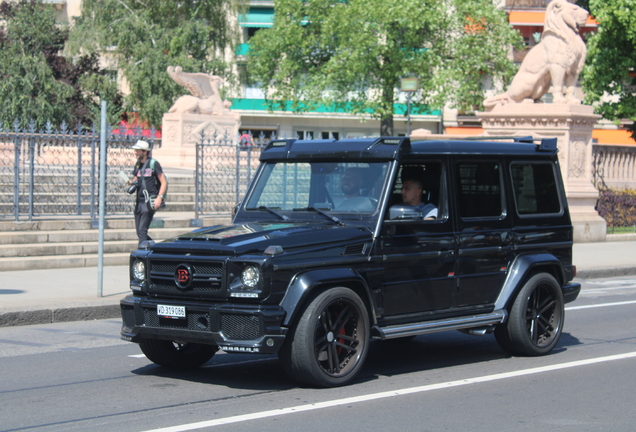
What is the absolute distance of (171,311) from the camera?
21.7ft

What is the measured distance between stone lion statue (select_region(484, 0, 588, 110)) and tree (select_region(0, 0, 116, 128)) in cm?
3128

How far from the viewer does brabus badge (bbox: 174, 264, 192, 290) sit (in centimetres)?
656

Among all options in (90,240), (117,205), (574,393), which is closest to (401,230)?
(574,393)

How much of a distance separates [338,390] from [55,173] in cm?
1128

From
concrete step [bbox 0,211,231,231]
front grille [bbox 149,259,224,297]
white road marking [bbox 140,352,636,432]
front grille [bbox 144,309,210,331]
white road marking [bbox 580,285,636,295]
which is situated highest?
front grille [bbox 149,259,224,297]

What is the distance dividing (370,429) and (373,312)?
1449mm

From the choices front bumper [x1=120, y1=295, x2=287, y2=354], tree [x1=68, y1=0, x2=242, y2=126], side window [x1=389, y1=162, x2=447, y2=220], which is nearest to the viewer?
front bumper [x1=120, y1=295, x2=287, y2=354]

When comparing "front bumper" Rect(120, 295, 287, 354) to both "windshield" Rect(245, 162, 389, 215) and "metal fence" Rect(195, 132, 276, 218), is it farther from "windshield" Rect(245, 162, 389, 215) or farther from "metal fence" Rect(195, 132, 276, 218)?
"metal fence" Rect(195, 132, 276, 218)

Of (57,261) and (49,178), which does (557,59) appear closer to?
(49,178)

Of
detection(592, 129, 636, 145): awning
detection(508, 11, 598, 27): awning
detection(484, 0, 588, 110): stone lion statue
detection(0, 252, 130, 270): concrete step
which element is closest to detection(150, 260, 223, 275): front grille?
detection(0, 252, 130, 270): concrete step

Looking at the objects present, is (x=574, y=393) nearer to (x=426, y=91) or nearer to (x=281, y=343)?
(x=281, y=343)

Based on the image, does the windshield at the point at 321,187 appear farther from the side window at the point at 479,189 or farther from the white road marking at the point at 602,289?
the white road marking at the point at 602,289

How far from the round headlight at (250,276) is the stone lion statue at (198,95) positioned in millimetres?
25391

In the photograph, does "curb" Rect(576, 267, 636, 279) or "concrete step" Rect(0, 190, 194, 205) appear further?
"curb" Rect(576, 267, 636, 279)
